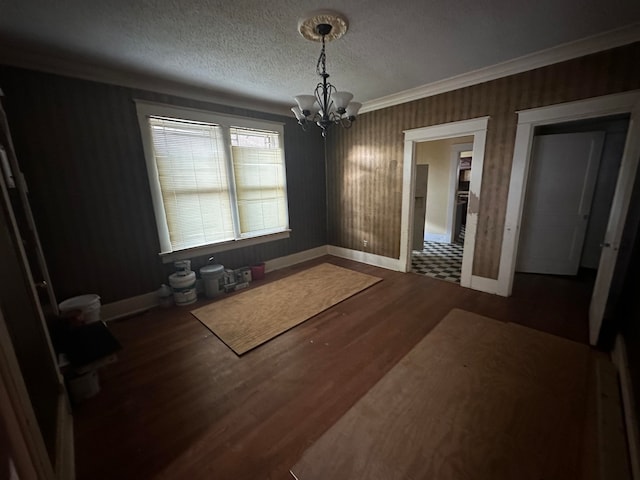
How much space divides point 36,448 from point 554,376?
2852mm

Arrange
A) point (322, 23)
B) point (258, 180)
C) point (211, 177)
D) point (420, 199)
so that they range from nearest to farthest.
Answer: point (322, 23)
point (211, 177)
point (258, 180)
point (420, 199)

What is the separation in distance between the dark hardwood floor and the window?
103 cm

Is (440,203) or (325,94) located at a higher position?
(325,94)

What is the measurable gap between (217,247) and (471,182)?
3.47m

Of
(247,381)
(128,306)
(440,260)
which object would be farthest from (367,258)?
(128,306)

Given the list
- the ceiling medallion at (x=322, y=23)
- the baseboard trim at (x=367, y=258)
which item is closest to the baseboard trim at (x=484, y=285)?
the baseboard trim at (x=367, y=258)

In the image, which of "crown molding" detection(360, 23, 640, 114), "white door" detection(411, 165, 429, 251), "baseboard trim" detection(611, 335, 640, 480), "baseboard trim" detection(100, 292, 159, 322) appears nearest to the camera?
"baseboard trim" detection(611, 335, 640, 480)

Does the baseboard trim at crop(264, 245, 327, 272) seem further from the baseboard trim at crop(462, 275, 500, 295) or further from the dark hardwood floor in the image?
the baseboard trim at crop(462, 275, 500, 295)

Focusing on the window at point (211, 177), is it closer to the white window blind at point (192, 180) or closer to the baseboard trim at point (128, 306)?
the white window blind at point (192, 180)

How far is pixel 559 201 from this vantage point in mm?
3475

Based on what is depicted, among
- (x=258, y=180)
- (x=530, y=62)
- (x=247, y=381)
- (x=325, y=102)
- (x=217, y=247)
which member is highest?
(x=530, y=62)

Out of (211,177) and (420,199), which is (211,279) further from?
(420,199)

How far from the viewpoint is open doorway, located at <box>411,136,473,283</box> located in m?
4.84

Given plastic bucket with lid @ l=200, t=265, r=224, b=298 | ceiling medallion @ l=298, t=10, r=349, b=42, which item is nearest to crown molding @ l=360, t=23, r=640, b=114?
ceiling medallion @ l=298, t=10, r=349, b=42
